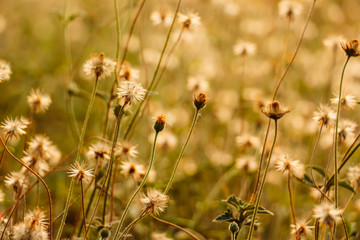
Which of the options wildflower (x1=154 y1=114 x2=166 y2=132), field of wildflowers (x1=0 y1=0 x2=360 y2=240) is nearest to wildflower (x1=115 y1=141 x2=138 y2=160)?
field of wildflowers (x1=0 y1=0 x2=360 y2=240)

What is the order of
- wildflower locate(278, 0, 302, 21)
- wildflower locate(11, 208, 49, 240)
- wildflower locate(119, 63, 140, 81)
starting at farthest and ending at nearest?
wildflower locate(278, 0, 302, 21)
wildflower locate(119, 63, 140, 81)
wildflower locate(11, 208, 49, 240)

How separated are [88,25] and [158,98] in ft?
5.47

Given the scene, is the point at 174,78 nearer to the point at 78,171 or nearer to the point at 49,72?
the point at 49,72

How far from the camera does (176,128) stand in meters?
2.27

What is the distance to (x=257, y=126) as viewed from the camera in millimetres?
1967

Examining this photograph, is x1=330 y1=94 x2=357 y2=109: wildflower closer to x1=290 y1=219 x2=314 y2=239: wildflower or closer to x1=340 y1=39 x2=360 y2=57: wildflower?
x1=340 y1=39 x2=360 y2=57: wildflower

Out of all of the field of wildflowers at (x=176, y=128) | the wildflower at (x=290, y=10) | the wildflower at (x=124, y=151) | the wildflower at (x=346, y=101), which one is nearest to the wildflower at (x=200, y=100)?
the field of wildflowers at (x=176, y=128)

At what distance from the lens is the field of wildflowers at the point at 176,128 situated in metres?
1.14

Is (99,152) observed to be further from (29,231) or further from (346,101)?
(346,101)

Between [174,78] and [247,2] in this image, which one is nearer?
[174,78]

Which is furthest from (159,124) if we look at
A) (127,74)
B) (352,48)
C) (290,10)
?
(290,10)

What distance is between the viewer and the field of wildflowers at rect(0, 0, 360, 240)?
114 cm

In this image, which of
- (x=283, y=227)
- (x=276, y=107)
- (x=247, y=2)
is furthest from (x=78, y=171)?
(x=247, y=2)

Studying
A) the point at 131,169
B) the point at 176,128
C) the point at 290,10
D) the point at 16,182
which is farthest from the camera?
the point at 176,128
